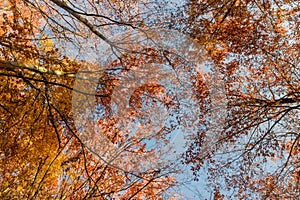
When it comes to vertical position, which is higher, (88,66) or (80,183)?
(88,66)

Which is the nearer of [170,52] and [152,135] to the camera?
[152,135]

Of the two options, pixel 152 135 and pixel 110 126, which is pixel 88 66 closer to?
pixel 110 126

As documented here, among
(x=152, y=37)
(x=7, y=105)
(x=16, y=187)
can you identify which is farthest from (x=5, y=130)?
(x=152, y=37)

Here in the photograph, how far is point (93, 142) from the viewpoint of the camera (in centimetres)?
507

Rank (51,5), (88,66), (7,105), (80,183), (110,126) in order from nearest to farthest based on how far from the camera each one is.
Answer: (7,105) → (88,66) → (110,126) → (51,5) → (80,183)

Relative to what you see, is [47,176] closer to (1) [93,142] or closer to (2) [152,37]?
(1) [93,142]

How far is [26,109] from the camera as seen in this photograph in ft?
15.2

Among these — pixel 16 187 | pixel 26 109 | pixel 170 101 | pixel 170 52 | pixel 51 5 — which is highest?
pixel 51 5

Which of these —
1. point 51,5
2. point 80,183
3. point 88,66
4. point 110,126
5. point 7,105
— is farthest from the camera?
point 80,183

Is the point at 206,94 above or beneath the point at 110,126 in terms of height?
above

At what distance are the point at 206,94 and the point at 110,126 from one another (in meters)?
2.21

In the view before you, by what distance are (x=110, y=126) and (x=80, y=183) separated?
1.97 meters

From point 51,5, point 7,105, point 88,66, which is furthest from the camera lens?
point 51,5

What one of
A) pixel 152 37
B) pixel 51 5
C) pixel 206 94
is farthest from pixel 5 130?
pixel 206 94
